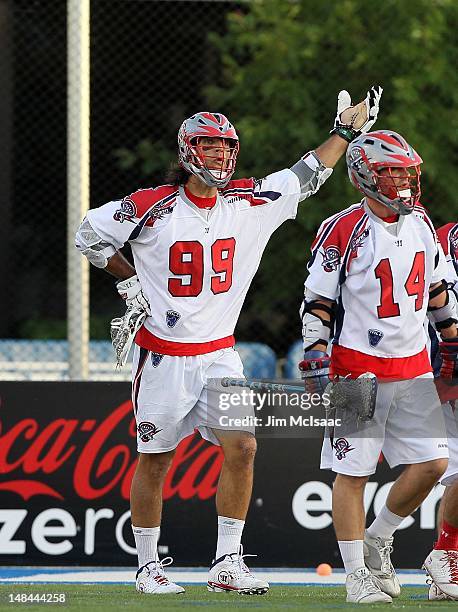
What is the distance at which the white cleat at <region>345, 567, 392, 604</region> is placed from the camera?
18.4ft

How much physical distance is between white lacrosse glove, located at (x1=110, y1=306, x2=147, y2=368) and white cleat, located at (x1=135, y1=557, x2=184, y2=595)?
0.95 meters

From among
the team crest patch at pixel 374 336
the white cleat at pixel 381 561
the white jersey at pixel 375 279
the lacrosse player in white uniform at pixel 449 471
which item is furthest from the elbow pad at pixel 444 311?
the white cleat at pixel 381 561

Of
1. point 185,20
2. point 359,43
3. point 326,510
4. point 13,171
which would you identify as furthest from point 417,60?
point 326,510

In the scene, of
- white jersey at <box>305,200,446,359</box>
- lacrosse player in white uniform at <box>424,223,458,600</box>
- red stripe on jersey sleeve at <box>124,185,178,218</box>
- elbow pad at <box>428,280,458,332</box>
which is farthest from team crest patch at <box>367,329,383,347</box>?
red stripe on jersey sleeve at <box>124,185,178,218</box>

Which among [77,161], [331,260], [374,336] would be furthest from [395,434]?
A: [77,161]

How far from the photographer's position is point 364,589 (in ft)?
18.5

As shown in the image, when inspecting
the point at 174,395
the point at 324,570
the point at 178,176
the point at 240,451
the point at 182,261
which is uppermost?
the point at 178,176

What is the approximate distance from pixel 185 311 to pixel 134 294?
0.25 meters

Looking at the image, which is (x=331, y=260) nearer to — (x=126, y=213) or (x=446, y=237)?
(x=446, y=237)

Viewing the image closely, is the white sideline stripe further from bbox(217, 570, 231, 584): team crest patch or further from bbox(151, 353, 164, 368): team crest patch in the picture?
bbox(151, 353, 164, 368): team crest patch

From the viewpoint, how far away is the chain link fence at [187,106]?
969cm

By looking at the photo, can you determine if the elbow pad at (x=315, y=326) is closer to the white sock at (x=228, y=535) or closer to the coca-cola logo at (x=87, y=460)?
the white sock at (x=228, y=535)

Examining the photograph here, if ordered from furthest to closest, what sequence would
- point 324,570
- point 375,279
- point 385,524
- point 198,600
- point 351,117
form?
1. point 324,570
2. point 351,117
3. point 385,524
4. point 198,600
5. point 375,279

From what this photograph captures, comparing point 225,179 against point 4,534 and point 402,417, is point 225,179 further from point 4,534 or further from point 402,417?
point 4,534
